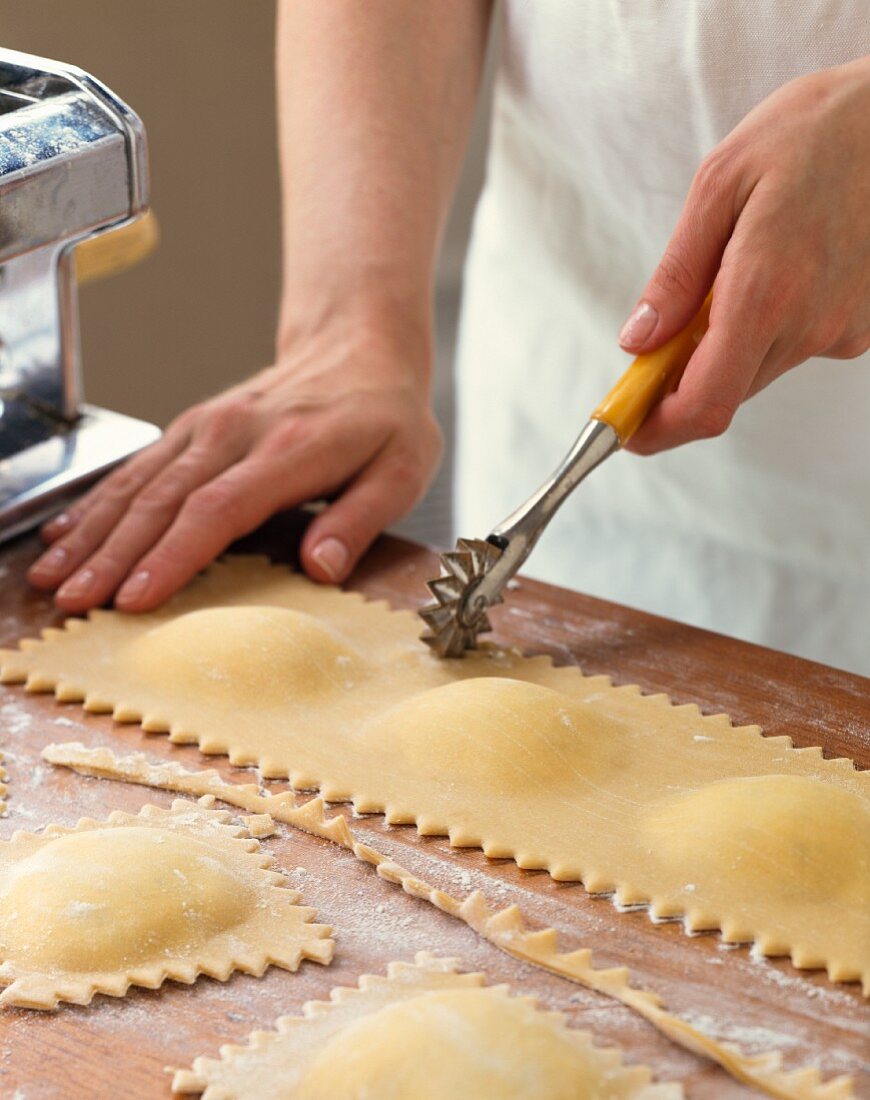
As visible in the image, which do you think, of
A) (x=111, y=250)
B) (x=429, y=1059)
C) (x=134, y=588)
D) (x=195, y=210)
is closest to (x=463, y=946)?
(x=429, y=1059)

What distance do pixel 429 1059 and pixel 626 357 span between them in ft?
4.39

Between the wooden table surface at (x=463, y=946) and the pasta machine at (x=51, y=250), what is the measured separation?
0.40 metres

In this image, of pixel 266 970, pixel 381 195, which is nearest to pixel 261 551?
pixel 381 195

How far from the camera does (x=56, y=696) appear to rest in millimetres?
1491

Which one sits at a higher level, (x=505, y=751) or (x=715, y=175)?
(x=715, y=175)

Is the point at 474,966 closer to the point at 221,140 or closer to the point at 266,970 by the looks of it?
the point at 266,970

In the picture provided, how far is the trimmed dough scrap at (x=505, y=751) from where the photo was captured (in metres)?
1.14

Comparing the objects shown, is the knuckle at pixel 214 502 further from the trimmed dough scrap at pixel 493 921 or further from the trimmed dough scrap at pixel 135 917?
the trimmed dough scrap at pixel 135 917

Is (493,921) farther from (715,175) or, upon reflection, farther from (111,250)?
(111,250)

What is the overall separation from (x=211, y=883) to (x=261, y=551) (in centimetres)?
73

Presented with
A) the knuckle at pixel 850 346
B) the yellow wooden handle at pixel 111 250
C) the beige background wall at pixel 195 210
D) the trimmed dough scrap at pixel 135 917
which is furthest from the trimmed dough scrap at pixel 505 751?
the beige background wall at pixel 195 210

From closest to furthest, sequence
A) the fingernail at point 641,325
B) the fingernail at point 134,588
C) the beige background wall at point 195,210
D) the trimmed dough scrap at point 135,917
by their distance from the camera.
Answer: the trimmed dough scrap at point 135,917
the fingernail at point 641,325
the fingernail at point 134,588
the beige background wall at point 195,210

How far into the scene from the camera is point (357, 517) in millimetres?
1775

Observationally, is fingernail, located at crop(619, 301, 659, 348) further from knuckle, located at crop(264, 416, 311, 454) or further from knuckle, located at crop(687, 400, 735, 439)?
knuckle, located at crop(264, 416, 311, 454)
